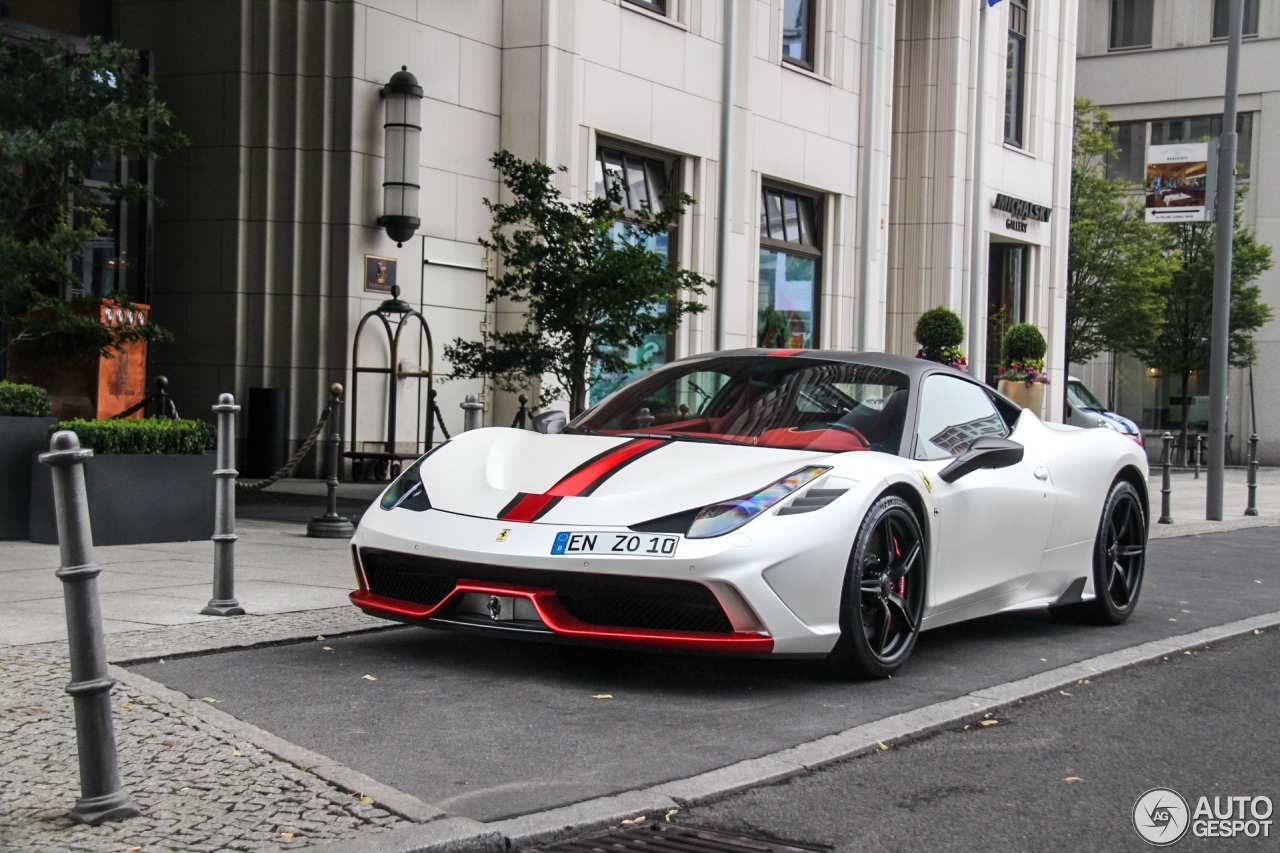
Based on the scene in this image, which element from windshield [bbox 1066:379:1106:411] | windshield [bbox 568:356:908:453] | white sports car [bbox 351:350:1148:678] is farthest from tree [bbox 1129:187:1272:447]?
windshield [bbox 568:356:908:453]

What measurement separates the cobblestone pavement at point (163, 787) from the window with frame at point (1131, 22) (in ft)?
147

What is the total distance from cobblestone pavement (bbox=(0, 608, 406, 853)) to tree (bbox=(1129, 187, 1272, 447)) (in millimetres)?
36611

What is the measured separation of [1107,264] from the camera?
35719 millimetres

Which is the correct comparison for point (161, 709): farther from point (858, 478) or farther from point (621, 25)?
point (621, 25)

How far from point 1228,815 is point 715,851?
5.05 ft

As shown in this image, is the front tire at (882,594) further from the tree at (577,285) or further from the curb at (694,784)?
the tree at (577,285)

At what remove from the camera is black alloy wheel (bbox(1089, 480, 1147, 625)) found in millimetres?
7707

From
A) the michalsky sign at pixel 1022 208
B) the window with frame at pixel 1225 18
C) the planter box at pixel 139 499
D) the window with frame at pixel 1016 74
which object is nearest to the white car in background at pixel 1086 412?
the michalsky sign at pixel 1022 208

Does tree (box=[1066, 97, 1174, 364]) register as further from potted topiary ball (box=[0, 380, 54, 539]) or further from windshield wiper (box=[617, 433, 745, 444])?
windshield wiper (box=[617, 433, 745, 444])

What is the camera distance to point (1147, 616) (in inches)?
328

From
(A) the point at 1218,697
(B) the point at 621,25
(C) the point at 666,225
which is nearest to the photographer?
(A) the point at 1218,697

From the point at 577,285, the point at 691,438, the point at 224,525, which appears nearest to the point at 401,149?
the point at 577,285

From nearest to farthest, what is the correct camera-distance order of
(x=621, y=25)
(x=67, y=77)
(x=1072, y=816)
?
1. (x=1072, y=816)
2. (x=67, y=77)
3. (x=621, y=25)

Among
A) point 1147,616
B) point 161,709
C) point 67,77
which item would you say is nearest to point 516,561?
point 161,709
